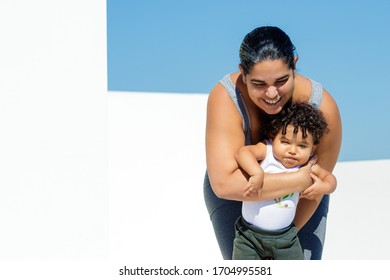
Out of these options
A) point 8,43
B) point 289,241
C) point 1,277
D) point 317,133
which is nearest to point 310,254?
point 289,241

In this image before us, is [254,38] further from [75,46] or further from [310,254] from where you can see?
[75,46]

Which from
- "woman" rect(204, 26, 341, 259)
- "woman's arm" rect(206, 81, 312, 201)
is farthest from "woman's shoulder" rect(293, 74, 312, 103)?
"woman's arm" rect(206, 81, 312, 201)

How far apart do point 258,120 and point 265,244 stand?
53 cm

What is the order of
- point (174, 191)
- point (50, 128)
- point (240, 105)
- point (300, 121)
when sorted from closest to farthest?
point (300, 121) < point (240, 105) < point (50, 128) < point (174, 191)

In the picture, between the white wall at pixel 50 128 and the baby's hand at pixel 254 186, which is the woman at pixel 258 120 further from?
the white wall at pixel 50 128

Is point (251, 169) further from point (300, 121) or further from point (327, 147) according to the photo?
point (327, 147)

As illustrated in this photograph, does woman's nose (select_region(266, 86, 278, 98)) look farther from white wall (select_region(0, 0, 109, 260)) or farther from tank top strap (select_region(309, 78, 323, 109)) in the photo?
white wall (select_region(0, 0, 109, 260))

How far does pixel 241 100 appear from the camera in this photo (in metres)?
2.72

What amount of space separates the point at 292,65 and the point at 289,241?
738mm

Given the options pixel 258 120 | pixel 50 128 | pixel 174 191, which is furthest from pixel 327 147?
pixel 174 191

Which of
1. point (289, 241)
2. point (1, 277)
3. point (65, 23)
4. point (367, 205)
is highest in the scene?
point (65, 23)

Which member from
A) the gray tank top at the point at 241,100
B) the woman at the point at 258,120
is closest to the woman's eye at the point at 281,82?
the woman at the point at 258,120

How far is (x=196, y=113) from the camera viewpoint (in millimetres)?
7480

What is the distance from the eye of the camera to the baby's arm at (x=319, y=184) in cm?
265
